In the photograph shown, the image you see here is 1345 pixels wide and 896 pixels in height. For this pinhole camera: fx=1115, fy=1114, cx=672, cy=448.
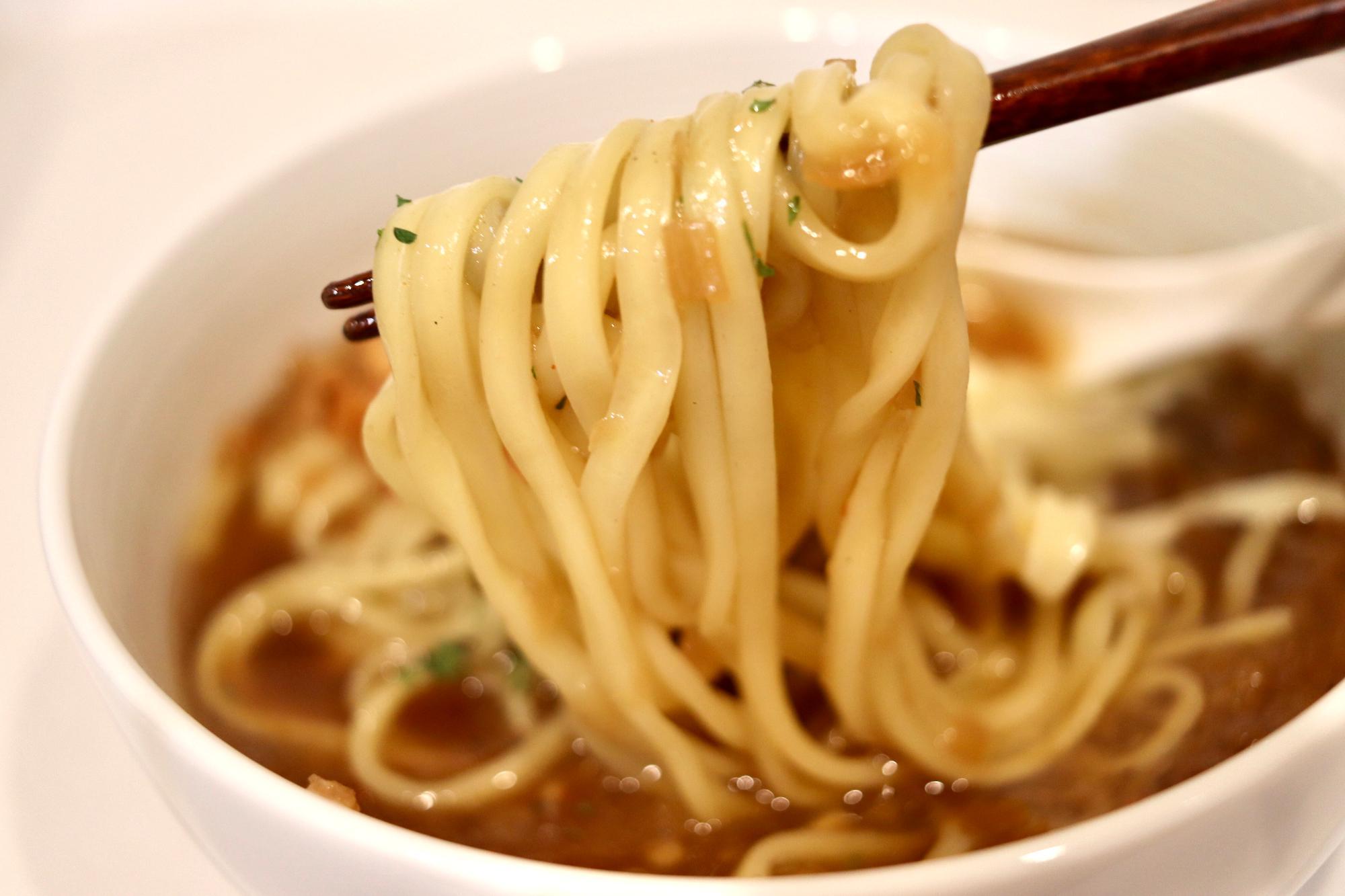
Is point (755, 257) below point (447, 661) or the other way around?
the other way around

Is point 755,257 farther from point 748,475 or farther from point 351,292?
point 351,292

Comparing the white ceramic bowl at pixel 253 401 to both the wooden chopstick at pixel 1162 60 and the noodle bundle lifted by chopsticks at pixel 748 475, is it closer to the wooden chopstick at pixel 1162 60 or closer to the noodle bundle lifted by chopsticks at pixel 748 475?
the noodle bundle lifted by chopsticks at pixel 748 475

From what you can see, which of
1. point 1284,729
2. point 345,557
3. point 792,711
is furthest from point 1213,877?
point 345,557

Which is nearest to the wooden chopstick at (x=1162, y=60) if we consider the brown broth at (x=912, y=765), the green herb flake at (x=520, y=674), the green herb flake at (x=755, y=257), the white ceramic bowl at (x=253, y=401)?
the green herb flake at (x=755, y=257)

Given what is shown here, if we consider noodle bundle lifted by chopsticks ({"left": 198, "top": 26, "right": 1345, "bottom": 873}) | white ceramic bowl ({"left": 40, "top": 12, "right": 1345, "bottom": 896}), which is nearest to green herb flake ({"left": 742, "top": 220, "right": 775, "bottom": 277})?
noodle bundle lifted by chopsticks ({"left": 198, "top": 26, "right": 1345, "bottom": 873})

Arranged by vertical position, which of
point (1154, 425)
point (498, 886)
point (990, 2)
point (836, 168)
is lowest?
point (1154, 425)

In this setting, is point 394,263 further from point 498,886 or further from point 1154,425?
point 1154,425

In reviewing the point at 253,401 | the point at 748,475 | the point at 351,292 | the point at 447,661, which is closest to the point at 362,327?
the point at 351,292
